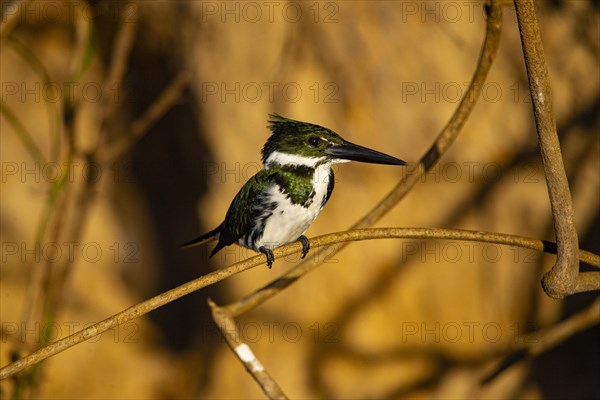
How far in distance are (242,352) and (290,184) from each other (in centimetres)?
42

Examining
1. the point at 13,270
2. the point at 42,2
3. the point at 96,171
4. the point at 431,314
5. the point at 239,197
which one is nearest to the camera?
the point at 239,197

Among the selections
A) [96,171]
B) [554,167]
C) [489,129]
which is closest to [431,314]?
[489,129]

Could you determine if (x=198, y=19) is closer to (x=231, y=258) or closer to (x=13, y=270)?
(x=231, y=258)

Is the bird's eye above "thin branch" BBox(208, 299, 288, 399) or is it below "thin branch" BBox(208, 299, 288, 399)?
above

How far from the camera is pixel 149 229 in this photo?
4074mm

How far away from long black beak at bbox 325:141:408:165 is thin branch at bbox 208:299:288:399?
0.45 metres

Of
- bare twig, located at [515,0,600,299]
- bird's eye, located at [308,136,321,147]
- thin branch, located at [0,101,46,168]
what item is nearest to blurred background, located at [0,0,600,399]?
thin branch, located at [0,101,46,168]

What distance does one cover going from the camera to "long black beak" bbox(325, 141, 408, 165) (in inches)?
69.4

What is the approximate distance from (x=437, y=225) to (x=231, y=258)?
99cm

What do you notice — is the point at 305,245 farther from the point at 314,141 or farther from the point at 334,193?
the point at 334,193

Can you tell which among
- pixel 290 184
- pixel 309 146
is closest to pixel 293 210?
pixel 290 184

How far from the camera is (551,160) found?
140 cm

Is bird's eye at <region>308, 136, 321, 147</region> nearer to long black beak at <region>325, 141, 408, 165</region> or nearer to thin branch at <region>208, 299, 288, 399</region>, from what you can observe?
long black beak at <region>325, 141, 408, 165</region>

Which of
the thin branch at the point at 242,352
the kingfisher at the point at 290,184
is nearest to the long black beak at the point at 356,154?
the kingfisher at the point at 290,184
